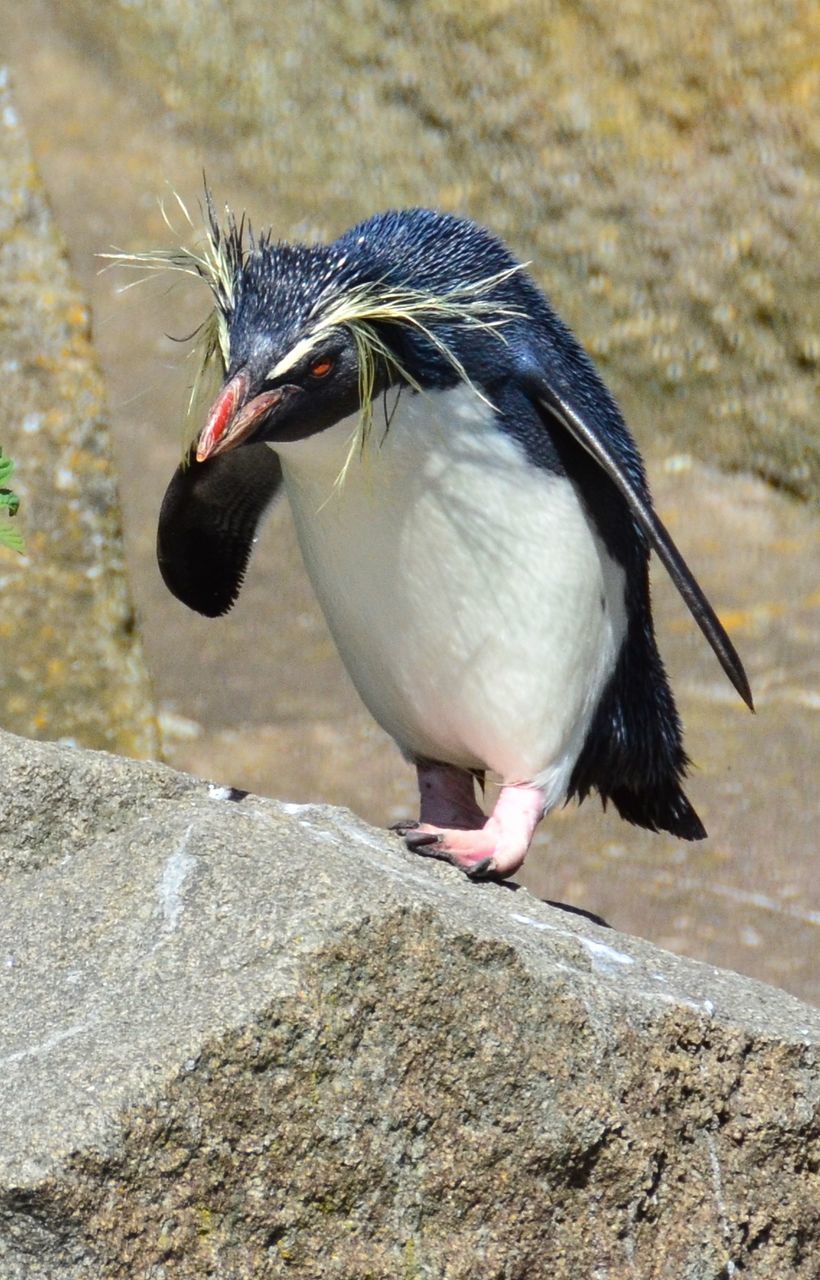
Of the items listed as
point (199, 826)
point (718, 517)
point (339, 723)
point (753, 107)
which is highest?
point (753, 107)

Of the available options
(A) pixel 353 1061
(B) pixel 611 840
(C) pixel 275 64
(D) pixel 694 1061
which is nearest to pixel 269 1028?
(A) pixel 353 1061

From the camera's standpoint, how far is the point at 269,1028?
1.39m

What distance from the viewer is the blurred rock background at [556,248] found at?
3469mm

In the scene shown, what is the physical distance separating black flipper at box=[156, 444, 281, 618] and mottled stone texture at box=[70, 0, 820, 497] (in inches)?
51.7

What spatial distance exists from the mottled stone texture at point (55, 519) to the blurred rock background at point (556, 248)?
0.11m

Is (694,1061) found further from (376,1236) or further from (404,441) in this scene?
(404,441)

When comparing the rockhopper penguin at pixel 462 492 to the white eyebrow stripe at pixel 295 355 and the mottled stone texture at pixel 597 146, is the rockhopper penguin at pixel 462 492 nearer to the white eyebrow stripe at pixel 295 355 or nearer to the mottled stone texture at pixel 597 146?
the white eyebrow stripe at pixel 295 355

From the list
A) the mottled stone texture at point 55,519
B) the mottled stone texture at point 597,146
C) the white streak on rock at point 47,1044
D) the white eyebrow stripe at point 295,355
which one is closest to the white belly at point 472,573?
the white eyebrow stripe at point 295,355

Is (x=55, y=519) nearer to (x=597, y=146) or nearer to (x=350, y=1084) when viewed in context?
(x=597, y=146)

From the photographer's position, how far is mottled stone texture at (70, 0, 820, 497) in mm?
3471

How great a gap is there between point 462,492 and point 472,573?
10 cm

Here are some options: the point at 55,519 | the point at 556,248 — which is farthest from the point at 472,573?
the point at 556,248

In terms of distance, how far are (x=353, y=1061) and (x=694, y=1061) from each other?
1.16ft

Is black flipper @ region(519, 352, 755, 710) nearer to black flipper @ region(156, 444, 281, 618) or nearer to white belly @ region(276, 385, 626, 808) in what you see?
white belly @ region(276, 385, 626, 808)
